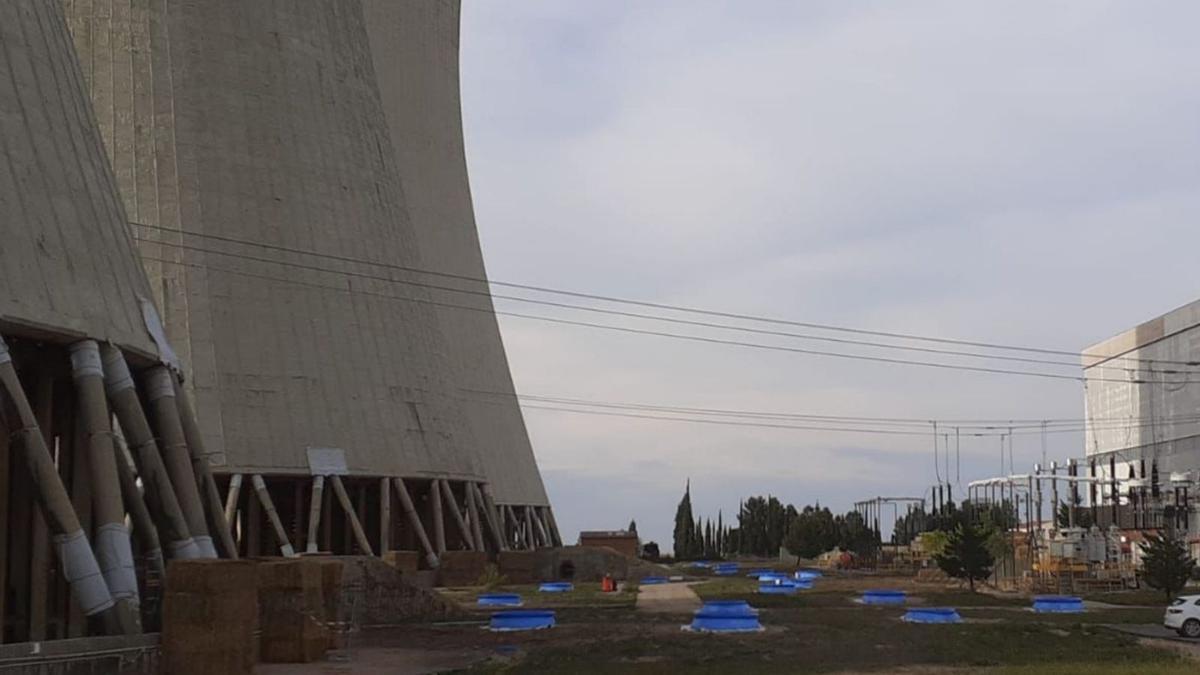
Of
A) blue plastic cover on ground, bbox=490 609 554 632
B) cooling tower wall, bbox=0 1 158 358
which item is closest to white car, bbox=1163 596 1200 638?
blue plastic cover on ground, bbox=490 609 554 632

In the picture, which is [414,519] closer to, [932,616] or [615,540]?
[932,616]

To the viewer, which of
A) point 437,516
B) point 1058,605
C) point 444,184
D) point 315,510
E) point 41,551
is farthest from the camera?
point 444,184

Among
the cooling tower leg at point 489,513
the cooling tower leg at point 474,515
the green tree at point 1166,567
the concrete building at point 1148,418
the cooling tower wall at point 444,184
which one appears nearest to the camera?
the green tree at point 1166,567

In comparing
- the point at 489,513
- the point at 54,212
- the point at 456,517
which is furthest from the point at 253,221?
the point at 54,212

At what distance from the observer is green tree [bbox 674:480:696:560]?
95.1 meters

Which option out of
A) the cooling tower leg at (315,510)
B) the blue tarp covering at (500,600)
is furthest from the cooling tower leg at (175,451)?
the cooling tower leg at (315,510)

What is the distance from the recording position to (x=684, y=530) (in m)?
96.5

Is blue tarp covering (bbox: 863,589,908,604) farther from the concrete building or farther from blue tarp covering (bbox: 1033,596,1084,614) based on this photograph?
the concrete building

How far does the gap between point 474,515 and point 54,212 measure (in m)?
22.9

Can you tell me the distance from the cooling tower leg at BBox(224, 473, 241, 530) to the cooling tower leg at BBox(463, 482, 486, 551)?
26.3 ft

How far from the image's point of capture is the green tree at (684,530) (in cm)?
9512

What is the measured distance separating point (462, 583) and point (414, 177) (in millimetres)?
15000

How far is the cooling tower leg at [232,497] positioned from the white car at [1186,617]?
19.8 meters

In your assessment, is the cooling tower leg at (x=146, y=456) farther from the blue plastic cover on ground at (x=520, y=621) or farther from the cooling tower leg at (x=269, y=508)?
the cooling tower leg at (x=269, y=508)
